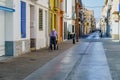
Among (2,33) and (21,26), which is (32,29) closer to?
(21,26)

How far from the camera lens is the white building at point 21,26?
2305cm

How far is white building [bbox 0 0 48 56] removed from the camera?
2305cm

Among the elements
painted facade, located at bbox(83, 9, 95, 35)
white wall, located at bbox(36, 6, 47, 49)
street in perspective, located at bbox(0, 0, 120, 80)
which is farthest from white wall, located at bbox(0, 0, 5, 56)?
painted facade, located at bbox(83, 9, 95, 35)

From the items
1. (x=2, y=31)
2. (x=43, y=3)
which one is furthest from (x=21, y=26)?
(x=43, y=3)

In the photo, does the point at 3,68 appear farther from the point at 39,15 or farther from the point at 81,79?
the point at 39,15

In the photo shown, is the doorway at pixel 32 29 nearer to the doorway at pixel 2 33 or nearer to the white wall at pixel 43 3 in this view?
the white wall at pixel 43 3

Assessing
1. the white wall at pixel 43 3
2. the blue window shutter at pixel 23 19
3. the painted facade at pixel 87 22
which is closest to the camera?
the blue window shutter at pixel 23 19

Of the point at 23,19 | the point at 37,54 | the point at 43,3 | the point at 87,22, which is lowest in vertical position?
the point at 37,54

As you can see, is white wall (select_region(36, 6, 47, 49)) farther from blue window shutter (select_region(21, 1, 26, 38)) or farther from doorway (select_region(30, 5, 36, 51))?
blue window shutter (select_region(21, 1, 26, 38))

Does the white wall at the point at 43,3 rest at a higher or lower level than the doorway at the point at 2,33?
higher

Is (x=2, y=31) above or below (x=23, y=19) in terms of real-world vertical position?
below

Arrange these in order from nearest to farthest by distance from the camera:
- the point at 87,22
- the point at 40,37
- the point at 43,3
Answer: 1. the point at 40,37
2. the point at 43,3
3. the point at 87,22

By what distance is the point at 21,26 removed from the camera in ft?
85.3

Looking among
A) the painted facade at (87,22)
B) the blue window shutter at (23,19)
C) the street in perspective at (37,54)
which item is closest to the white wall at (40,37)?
the street in perspective at (37,54)
